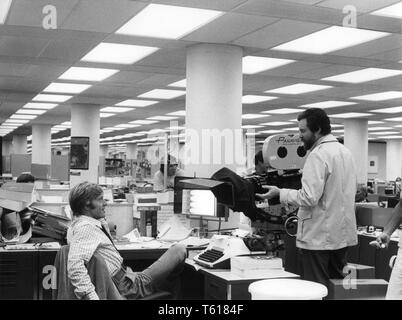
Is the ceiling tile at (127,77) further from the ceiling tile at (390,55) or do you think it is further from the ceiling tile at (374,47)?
the ceiling tile at (390,55)

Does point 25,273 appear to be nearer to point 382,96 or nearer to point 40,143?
point 382,96

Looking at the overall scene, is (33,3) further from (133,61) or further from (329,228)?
(329,228)

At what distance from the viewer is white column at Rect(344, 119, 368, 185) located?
37.8ft

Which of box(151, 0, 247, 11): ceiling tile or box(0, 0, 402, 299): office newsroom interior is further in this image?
box(151, 0, 247, 11): ceiling tile

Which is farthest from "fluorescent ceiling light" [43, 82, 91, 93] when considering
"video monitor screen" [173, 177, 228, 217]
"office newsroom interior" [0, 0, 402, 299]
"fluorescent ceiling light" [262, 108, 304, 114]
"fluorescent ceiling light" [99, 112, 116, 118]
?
"fluorescent ceiling light" [262, 108, 304, 114]

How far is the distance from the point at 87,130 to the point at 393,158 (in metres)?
12.1

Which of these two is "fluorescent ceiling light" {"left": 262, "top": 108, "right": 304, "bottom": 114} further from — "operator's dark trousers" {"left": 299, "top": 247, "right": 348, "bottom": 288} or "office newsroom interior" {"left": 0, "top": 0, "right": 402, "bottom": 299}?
"operator's dark trousers" {"left": 299, "top": 247, "right": 348, "bottom": 288}

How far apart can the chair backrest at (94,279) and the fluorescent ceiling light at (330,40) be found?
312cm

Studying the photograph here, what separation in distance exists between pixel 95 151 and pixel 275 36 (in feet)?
20.4

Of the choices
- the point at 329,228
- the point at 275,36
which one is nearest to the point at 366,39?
the point at 275,36

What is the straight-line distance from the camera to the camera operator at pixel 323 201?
2.79m

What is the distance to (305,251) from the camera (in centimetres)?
291

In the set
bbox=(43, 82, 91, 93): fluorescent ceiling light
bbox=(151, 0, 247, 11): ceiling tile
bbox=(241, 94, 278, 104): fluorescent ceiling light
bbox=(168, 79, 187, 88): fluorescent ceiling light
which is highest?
bbox=(151, 0, 247, 11): ceiling tile

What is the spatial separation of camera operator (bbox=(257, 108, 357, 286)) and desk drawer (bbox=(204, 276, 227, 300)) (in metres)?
0.48
